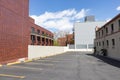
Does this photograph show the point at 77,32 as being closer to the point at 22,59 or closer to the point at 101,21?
the point at 101,21

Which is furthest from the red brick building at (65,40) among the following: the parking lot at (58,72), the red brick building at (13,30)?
the parking lot at (58,72)

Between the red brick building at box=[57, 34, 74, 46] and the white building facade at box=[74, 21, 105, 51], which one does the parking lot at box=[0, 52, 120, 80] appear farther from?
the red brick building at box=[57, 34, 74, 46]

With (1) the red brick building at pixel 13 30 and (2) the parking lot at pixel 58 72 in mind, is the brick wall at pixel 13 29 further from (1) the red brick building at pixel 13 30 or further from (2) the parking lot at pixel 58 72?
(2) the parking lot at pixel 58 72

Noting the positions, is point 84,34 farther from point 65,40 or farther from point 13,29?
point 13,29

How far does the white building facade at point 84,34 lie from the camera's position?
7206cm

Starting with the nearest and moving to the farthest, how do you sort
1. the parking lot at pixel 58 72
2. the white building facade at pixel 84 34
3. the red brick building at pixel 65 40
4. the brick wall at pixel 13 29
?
the parking lot at pixel 58 72
the brick wall at pixel 13 29
the white building facade at pixel 84 34
the red brick building at pixel 65 40

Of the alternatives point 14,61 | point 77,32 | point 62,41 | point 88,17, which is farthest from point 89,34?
point 14,61

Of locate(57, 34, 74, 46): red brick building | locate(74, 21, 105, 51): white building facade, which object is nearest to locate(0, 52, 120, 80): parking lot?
locate(74, 21, 105, 51): white building facade

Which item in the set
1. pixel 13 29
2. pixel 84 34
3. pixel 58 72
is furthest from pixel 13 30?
pixel 84 34

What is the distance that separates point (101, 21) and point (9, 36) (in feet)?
204

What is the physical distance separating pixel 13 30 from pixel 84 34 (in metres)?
56.9

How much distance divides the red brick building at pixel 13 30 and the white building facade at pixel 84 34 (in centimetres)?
5129

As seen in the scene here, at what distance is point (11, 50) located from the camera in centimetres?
1820

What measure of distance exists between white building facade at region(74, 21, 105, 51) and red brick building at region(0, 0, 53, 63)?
51292 mm
